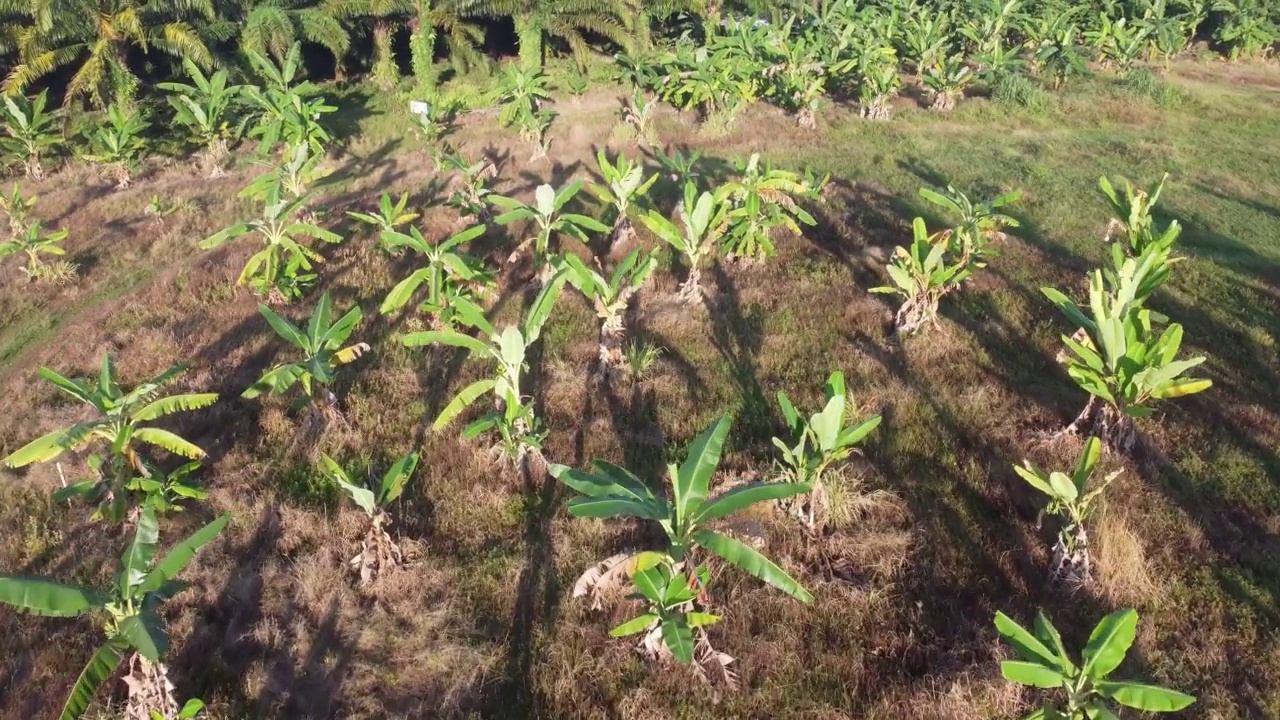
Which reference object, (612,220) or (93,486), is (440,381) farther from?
(612,220)

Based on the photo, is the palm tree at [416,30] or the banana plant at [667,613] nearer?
the banana plant at [667,613]

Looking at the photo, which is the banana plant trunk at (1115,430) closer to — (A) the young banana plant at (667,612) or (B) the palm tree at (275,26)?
(A) the young banana plant at (667,612)

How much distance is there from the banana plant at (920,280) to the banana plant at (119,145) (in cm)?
1384

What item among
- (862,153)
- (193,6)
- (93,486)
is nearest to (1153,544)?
(93,486)

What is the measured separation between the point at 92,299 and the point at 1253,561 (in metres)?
12.6

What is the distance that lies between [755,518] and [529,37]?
18416 millimetres

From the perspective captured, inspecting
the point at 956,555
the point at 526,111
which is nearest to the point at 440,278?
the point at 956,555

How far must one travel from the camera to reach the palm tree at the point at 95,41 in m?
14.2

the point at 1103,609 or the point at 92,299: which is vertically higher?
the point at 1103,609

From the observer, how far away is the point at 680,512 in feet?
13.5

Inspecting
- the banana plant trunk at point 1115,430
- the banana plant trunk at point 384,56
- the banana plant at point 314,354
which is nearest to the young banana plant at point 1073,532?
the banana plant trunk at point 1115,430

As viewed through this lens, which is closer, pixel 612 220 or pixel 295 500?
pixel 295 500

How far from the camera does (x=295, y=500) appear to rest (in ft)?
18.5

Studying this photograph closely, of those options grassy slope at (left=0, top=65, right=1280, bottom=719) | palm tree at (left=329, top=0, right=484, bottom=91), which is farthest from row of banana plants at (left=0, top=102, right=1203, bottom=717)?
palm tree at (left=329, top=0, right=484, bottom=91)
